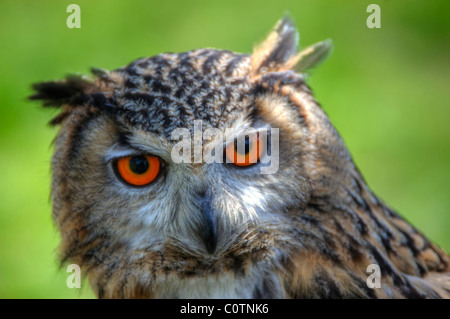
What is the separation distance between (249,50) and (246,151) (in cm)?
326

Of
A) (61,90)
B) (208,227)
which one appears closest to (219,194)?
(208,227)

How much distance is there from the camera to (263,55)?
6.24 ft

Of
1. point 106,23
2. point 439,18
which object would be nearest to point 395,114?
point 439,18

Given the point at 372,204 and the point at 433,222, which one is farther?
the point at 433,222

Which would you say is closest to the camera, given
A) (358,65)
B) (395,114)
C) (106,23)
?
(395,114)

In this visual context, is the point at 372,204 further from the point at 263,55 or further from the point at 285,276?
the point at 263,55

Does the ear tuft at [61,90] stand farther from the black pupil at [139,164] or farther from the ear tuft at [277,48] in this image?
the ear tuft at [277,48]

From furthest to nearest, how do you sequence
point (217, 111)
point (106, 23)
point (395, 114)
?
1. point (106, 23)
2. point (395, 114)
3. point (217, 111)

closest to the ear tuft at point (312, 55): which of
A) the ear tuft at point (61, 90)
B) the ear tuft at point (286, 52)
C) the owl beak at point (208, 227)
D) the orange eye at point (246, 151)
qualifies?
the ear tuft at point (286, 52)

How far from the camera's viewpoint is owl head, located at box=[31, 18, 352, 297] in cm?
170

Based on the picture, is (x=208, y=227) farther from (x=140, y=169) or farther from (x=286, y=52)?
(x=286, y=52)

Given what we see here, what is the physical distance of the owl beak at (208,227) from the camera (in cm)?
171

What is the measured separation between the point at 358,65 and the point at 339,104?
1.75ft

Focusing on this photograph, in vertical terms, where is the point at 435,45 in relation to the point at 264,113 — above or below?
above
